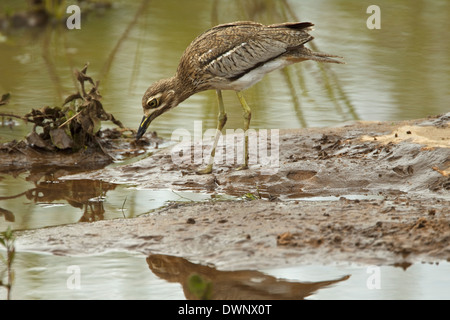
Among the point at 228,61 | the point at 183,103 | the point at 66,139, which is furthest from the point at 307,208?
the point at 183,103

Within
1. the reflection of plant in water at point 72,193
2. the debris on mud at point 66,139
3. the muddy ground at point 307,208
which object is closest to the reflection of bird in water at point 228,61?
the muddy ground at point 307,208

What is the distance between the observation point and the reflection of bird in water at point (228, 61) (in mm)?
7031

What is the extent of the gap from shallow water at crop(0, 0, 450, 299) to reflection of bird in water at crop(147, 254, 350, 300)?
0.06m

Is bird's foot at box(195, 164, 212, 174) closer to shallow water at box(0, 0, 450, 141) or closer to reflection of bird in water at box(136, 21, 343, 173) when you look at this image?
reflection of bird in water at box(136, 21, 343, 173)

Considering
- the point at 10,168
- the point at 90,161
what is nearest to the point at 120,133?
the point at 90,161

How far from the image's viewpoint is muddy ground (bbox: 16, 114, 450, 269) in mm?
4727

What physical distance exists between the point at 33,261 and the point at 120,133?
341 cm

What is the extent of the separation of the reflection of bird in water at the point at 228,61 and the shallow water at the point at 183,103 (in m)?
0.98

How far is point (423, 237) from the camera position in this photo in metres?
4.77

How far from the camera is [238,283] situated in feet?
14.4

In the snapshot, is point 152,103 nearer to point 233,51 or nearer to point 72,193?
point 233,51

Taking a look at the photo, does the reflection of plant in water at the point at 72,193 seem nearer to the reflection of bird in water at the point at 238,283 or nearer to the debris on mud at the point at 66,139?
the debris on mud at the point at 66,139

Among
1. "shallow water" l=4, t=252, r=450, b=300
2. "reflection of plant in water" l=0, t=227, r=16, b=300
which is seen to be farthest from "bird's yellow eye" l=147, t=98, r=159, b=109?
"reflection of plant in water" l=0, t=227, r=16, b=300
